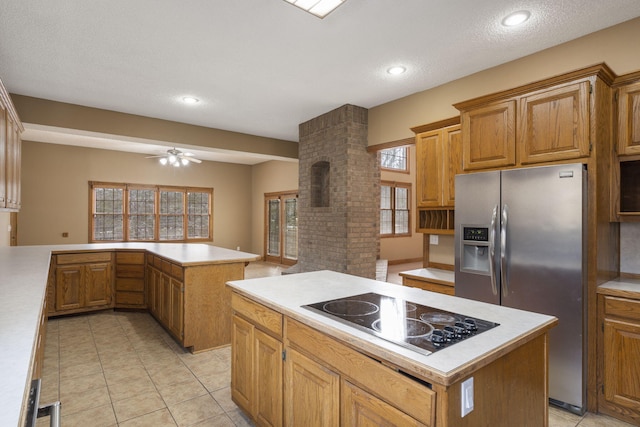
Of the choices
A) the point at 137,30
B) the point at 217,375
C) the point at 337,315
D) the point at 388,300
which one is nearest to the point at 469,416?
the point at 337,315

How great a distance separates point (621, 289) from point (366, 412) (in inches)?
82.8

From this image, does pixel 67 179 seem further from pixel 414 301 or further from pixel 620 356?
pixel 620 356

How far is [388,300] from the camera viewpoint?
1833mm

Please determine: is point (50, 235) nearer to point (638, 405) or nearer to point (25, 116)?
point (25, 116)

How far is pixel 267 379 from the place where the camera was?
1857 millimetres

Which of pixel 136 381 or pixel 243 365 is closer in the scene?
pixel 243 365

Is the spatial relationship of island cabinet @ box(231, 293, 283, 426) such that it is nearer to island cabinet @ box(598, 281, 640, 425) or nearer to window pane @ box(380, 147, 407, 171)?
island cabinet @ box(598, 281, 640, 425)

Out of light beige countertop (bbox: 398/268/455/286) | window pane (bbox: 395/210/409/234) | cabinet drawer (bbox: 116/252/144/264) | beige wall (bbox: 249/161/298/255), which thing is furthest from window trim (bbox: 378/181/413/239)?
cabinet drawer (bbox: 116/252/144/264)

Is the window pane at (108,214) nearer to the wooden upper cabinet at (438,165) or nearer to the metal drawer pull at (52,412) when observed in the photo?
the wooden upper cabinet at (438,165)

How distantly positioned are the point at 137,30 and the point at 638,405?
4500 mm

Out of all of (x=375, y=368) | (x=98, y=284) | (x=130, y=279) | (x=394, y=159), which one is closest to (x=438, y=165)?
(x=375, y=368)

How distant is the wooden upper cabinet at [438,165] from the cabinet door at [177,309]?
261 cm

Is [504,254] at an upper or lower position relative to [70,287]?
upper

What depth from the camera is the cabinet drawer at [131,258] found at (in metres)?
4.57
